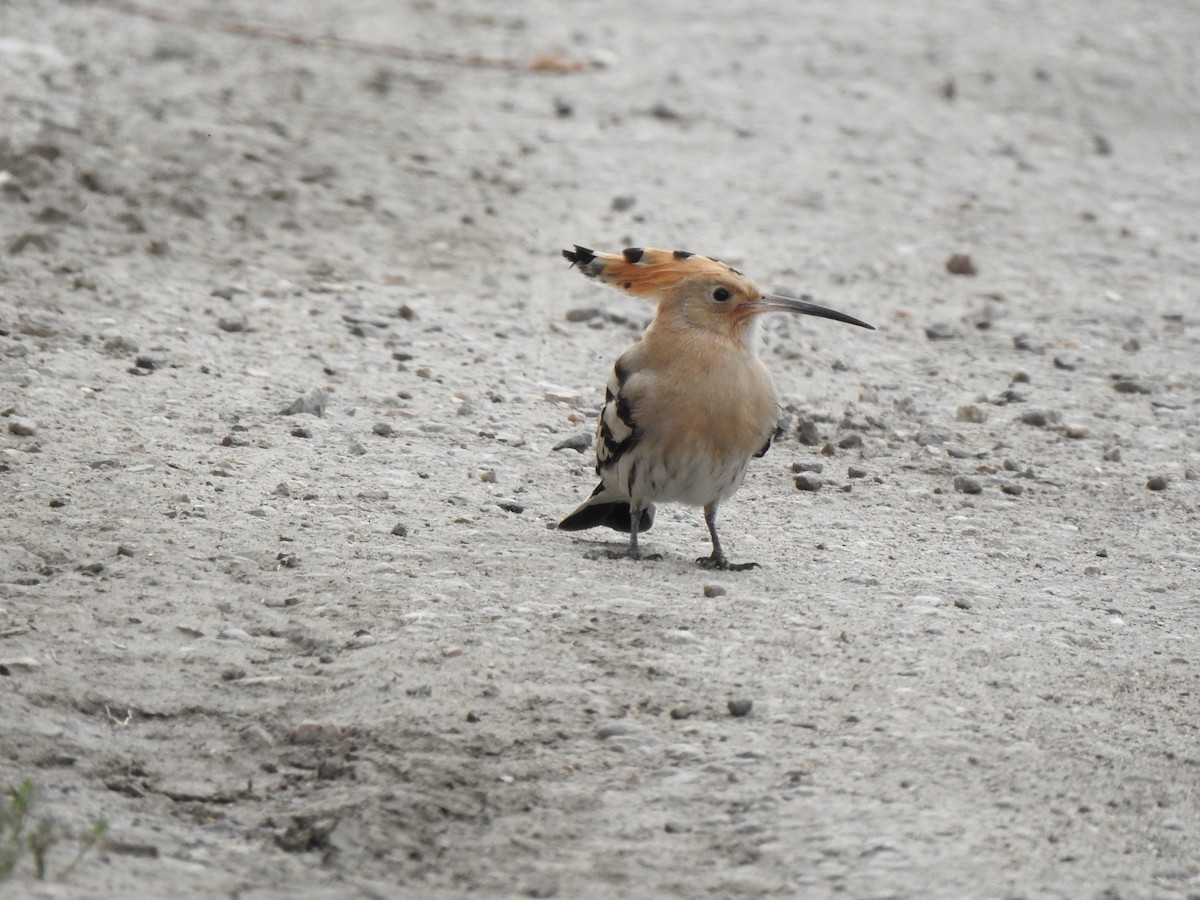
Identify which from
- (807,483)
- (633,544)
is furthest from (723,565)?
(807,483)

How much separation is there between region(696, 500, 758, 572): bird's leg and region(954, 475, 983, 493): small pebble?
4.11ft

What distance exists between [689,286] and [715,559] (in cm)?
88

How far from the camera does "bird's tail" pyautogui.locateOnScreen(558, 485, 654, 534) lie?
5.42 meters

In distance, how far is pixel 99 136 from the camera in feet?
27.9

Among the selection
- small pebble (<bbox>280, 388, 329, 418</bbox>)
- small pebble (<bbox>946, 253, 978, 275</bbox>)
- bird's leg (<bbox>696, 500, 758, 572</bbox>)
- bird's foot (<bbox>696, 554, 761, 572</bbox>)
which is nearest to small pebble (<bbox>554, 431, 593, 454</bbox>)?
small pebble (<bbox>280, 388, 329, 418</bbox>)

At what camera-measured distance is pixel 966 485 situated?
6.13 m

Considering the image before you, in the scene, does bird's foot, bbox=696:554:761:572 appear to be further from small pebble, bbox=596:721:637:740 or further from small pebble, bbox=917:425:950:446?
small pebble, bbox=917:425:950:446

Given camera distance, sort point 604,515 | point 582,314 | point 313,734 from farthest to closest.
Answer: point 582,314
point 604,515
point 313,734

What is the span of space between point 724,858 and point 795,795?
1.01 feet

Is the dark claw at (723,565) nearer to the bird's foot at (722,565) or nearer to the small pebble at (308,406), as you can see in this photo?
the bird's foot at (722,565)

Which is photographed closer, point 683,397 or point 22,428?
point 683,397

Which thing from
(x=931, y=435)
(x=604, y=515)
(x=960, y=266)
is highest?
(x=960, y=266)

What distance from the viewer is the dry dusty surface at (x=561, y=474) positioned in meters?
3.76

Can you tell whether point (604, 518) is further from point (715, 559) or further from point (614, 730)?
point (614, 730)
